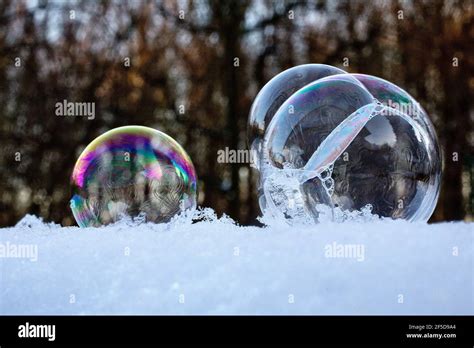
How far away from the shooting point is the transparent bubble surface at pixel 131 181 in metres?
4.15

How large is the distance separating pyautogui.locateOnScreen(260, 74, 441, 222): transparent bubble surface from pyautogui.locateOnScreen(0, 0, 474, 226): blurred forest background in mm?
4597

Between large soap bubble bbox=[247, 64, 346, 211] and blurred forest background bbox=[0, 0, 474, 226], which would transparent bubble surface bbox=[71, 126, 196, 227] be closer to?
large soap bubble bbox=[247, 64, 346, 211]

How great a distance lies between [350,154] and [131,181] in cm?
141

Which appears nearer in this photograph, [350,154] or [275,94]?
[350,154]

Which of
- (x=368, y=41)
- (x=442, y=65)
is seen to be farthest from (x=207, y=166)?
(x=442, y=65)

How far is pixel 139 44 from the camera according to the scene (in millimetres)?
9109

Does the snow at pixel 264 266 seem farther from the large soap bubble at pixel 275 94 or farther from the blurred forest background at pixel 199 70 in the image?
the blurred forest background at pixel 199 70

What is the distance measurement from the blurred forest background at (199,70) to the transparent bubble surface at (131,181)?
4.30 meters

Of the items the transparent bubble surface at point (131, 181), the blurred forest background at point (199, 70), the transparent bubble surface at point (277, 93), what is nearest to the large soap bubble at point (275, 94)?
the transparent bubble surface at point (277, 93)

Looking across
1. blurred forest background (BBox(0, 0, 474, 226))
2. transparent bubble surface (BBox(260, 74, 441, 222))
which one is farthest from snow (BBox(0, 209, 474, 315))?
blurred forest background (BBox(0, 0, 474, 226))

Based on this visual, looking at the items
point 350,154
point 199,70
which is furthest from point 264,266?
point 199,70

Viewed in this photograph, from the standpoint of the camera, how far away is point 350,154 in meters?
3.78

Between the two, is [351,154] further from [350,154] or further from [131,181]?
[131,181]

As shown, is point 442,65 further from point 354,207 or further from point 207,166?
point 354,207
